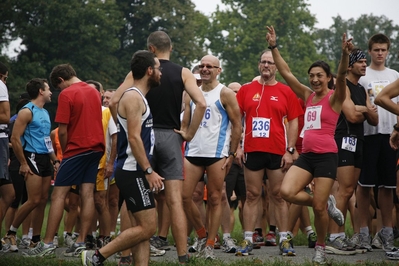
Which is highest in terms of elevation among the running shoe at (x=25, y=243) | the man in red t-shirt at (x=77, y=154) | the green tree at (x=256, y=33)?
the green tree at (x=256, y=33)

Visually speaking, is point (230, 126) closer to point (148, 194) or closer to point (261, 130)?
point (261, 130)

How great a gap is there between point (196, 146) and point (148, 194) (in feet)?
8.27

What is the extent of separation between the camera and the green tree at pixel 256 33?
63281mm

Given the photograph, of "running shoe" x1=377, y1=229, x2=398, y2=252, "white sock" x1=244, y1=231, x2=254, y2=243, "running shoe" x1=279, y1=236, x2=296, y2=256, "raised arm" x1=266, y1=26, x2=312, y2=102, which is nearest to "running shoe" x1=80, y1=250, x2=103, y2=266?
"white sock" x1=244, y1=231, x2=254, y2=243

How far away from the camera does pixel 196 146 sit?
34.0 feet

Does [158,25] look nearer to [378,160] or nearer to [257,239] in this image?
[257,239]

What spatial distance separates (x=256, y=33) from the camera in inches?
2480

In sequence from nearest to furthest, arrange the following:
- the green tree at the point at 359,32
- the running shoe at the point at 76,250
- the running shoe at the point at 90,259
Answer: the running shoe at the point at 90,259
the running shoe at the point at 76,250
the green tree at the point at 359,32

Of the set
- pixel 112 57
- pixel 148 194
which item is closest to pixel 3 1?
pixel 112 57

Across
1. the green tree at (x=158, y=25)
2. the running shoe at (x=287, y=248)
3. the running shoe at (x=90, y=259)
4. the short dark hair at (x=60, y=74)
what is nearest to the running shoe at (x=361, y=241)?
the running shoe at (x=287, y=248)

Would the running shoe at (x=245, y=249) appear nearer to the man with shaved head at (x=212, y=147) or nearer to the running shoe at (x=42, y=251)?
the man with shaved head at (x=212, y=147)

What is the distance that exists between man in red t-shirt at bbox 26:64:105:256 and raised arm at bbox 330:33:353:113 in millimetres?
3326

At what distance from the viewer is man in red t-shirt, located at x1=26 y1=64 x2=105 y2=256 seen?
10461 mm

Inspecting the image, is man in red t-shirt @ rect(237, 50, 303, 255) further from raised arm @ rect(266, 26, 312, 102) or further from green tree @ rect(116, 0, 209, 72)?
green tree @ rect(116, 0, 209, 72)
